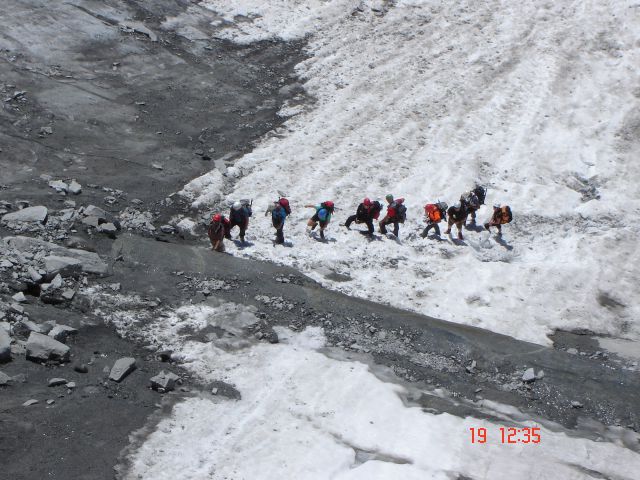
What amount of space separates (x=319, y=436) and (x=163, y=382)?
9.05ft

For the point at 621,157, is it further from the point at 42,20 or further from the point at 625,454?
the point at 42,20

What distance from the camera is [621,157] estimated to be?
856 inches

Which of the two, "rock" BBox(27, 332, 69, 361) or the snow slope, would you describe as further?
the snow slope

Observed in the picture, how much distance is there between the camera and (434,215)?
1838cm

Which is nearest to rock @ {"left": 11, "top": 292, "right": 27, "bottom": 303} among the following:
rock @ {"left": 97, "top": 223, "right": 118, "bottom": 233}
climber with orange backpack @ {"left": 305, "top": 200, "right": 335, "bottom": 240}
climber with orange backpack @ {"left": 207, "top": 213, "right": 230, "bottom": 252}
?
rock @ {"left": 97, "top": 223, "right": 118, "bottom": 233}

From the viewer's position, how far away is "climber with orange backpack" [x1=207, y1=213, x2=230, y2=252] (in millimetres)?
16766

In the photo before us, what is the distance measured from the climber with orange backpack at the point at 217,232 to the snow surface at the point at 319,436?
4.35m

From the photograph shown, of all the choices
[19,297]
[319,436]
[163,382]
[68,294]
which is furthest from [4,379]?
[319,436]

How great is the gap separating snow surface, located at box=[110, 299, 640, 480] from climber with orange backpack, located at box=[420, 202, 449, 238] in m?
6.65

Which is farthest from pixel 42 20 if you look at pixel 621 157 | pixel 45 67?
pixel 621 157

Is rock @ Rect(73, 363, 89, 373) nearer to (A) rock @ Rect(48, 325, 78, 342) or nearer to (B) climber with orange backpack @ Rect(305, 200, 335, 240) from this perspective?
(A) rock @ Rect(48, 325, 78, 342)

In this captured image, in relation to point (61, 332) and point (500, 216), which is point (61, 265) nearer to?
point (61, 332)

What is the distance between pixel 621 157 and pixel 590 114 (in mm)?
2348
